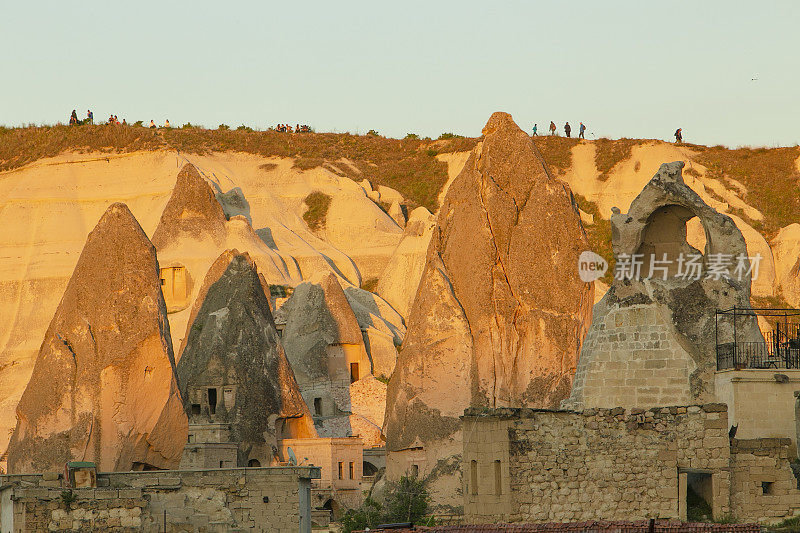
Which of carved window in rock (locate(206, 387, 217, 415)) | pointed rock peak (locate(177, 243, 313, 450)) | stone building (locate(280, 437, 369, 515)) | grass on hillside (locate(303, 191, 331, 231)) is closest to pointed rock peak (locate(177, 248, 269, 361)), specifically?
pointed rock peak (locate(177, 243, 313, 450))

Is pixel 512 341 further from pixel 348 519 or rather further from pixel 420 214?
pixel 420 214

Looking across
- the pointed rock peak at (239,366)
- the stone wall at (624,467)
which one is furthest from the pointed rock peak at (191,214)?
the stone wall at (624,467)

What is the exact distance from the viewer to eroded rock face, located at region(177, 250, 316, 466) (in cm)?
3375

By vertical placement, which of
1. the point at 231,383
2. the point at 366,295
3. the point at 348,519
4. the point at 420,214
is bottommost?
the point at 348,519

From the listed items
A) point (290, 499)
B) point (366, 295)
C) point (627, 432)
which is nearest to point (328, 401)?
point (366, 295)

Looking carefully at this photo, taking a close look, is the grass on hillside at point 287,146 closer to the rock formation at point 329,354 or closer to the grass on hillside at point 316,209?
the grass on hillside at point 316,209

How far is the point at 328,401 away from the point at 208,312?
6.43m

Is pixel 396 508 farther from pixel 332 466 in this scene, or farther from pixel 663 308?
pixel 663 308

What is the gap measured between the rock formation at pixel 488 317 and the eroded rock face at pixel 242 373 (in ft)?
14.6

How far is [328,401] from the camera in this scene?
1625 inches

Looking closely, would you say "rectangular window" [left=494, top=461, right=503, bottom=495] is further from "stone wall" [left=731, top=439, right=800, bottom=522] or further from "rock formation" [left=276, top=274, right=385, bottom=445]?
"rock formation" [left=276, top=274, right=385, bottom=445]

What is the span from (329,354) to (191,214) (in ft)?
38.1

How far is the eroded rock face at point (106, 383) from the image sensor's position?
28938mm

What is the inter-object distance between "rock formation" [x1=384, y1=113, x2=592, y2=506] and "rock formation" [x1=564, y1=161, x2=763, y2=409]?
30.9ft
